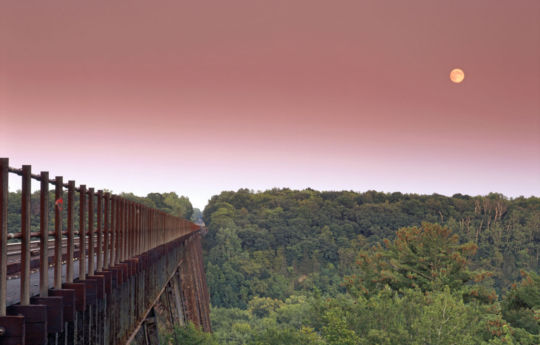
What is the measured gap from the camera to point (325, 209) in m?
194

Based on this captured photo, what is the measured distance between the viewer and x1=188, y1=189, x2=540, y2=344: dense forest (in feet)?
99.5

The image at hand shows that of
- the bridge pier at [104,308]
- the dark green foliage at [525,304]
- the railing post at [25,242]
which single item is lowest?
the dark green foliage at [525,304]

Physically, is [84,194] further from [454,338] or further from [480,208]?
[480,208]

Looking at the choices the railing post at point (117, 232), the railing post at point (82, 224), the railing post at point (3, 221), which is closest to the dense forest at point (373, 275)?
the railing post at point (117, 232)

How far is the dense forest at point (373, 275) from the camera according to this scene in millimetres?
30328

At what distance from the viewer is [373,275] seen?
46.3 m

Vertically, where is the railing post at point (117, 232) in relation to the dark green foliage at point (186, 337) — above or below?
above

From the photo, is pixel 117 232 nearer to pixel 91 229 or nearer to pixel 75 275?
pixel 75 275

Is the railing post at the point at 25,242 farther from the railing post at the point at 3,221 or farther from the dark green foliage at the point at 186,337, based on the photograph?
the dark green foliage at the point at 186,337

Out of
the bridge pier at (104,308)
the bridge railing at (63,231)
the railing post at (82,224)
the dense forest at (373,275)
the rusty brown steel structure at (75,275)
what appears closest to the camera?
the bridge railing at (63,231)

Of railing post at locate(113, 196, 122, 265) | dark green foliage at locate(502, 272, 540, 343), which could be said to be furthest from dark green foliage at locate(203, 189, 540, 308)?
railing post at locate(113, 196, 122, 265)

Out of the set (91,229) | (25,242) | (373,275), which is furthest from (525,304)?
(25,242)

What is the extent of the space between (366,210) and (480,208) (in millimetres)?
48302

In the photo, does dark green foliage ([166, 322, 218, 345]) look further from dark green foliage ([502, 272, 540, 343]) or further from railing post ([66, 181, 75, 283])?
dark green foliage ([502, 272, 540, 343])
